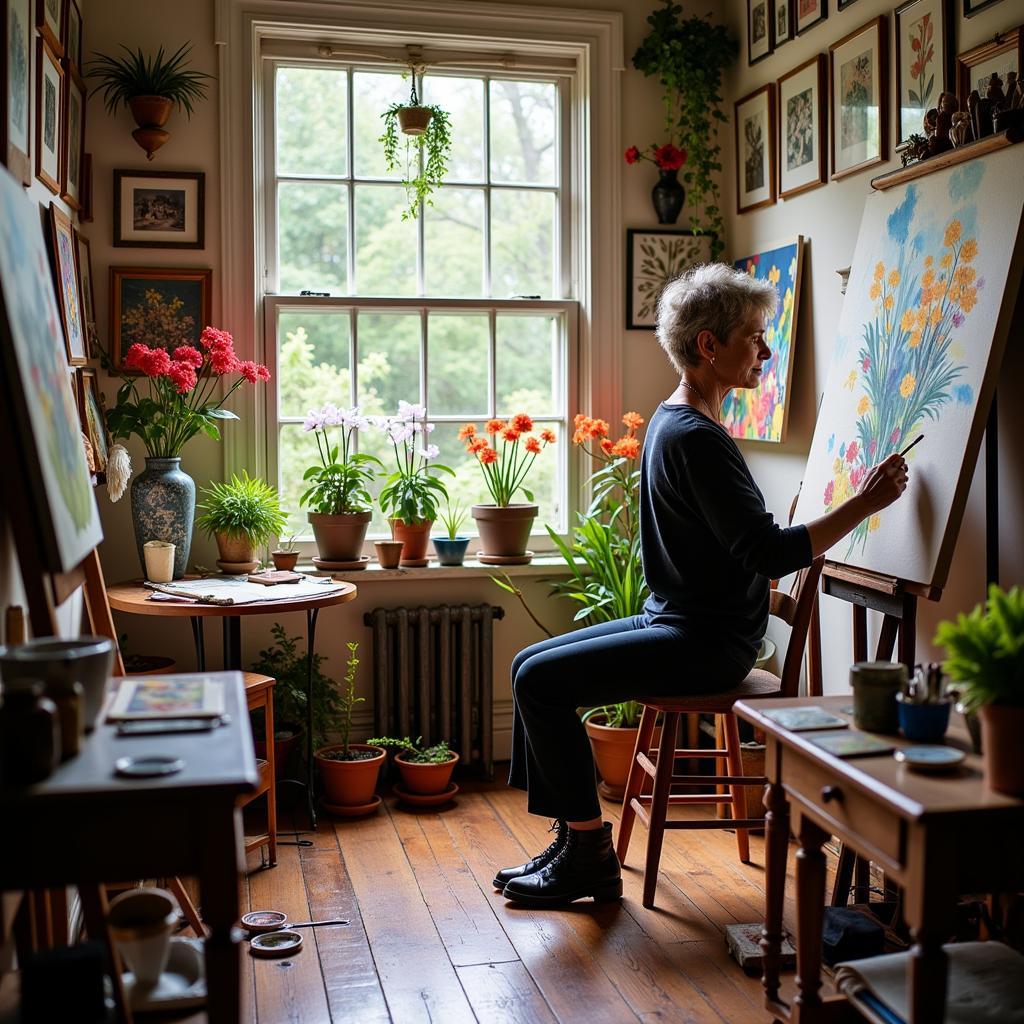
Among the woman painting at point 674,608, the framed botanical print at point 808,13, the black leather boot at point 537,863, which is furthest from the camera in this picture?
the framed botanical print at point 808,13

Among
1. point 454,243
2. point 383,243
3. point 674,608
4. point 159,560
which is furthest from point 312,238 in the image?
point 674,608

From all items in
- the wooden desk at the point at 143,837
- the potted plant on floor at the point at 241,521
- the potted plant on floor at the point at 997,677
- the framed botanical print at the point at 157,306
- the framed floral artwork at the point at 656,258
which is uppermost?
the framed floral artwork at the point at 656,258

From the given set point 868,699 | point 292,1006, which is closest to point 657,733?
point 292,1006

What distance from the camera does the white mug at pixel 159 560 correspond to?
3.70 m

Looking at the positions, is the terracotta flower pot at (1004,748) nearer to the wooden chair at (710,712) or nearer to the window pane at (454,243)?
the wooden chair at (710,712)

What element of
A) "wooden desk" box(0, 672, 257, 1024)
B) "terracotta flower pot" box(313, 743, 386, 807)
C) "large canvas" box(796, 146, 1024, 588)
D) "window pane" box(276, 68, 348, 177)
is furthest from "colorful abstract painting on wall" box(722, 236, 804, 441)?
"wooden desk" box(0, 672, 257, 1024)

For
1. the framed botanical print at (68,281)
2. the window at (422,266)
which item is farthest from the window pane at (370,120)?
the framed botanical print at (68,281)

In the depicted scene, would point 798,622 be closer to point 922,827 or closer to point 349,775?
point 922,827

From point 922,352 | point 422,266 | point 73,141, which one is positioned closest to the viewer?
point 922,352

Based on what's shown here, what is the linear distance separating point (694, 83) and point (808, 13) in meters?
0.61

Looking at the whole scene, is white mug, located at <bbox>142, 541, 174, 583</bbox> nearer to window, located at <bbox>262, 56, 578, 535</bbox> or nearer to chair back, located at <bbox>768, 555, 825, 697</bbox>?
window, located at <bbox>262, 56, 578, 535</bbox>

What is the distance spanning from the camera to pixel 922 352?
2777mm

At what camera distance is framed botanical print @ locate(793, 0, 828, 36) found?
12.1ft

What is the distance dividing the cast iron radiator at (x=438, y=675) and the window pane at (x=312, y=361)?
83 centimetres
